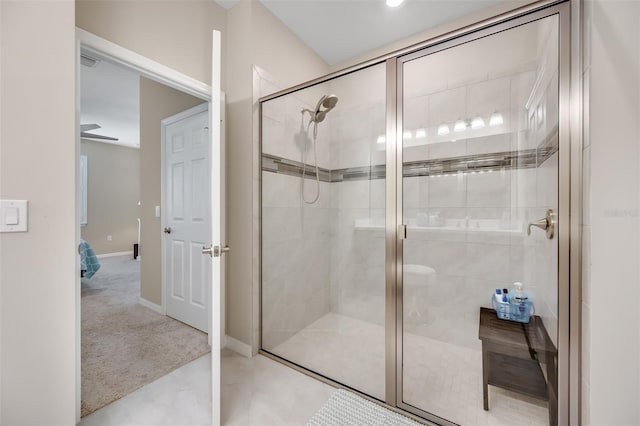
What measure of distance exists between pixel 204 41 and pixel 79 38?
2.75 ft

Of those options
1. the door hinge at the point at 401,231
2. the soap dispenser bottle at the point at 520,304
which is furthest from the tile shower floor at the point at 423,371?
the door hinge at the point at 401,231

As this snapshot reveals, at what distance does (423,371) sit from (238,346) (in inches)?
53.3

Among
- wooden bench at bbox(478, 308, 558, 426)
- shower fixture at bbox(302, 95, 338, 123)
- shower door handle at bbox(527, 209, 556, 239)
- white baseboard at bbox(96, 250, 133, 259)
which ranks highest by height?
shower fixture at bbox(302, 95, 338, 123)

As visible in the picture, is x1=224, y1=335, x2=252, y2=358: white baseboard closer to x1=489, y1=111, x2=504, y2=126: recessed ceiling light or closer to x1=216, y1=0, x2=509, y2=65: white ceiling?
x1=489, y1=111, x2=504, y2=126: recessed ceiling light

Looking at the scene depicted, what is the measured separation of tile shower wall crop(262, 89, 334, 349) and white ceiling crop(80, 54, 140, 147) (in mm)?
1533

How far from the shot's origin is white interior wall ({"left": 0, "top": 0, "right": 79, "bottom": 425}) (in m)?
1.05

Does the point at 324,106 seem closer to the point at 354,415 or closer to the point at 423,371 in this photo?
the point at 423,371

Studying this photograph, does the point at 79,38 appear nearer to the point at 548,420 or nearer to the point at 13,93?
the point at 13,93

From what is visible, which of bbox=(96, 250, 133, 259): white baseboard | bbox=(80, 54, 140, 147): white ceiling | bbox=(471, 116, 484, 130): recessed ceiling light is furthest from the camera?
bbox=(96, 250, 133, 259): white baseboard

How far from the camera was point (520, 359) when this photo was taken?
1431 mm

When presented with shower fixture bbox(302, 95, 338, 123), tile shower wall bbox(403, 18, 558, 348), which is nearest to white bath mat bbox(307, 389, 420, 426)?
tile shower wall bbox(403, 18, 558, 348)

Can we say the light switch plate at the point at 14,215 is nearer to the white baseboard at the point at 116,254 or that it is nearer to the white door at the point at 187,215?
the white door at the point at 187,215

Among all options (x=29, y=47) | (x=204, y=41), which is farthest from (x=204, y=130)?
(x=29, y=47)

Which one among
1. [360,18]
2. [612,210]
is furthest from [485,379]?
[360,18]
